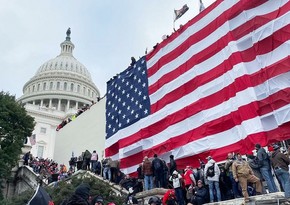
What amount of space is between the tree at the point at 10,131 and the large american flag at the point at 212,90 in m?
5.82

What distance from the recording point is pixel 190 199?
10727mm

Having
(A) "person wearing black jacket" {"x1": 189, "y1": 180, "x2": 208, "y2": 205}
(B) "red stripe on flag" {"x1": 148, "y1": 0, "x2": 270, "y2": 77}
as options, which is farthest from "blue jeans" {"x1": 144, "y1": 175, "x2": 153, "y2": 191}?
(B) "red stripe on flag" {"x1": 148, "y1": 0, "x2": 270, "y2": 77}

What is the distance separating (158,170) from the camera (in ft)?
42.0

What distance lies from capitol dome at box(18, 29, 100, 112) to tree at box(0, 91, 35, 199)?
178 feet

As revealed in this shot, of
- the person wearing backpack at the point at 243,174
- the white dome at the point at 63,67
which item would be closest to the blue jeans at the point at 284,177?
the person wearing backpack at the point at 243,174

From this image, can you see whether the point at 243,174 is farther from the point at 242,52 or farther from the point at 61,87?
the point at 61,87

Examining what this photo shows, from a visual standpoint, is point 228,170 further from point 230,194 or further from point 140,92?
point 140,92

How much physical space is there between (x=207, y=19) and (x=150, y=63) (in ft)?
13.7

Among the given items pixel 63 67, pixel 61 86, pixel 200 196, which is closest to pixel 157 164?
pixel 200 196

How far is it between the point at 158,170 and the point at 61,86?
75722 millimetres

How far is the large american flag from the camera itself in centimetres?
1275

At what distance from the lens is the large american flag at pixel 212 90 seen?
12750mm

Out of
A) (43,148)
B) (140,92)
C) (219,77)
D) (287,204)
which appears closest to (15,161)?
(140,92)

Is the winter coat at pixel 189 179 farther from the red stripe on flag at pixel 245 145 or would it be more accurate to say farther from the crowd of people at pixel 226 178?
the red stripe on flag at pixel 245 145
